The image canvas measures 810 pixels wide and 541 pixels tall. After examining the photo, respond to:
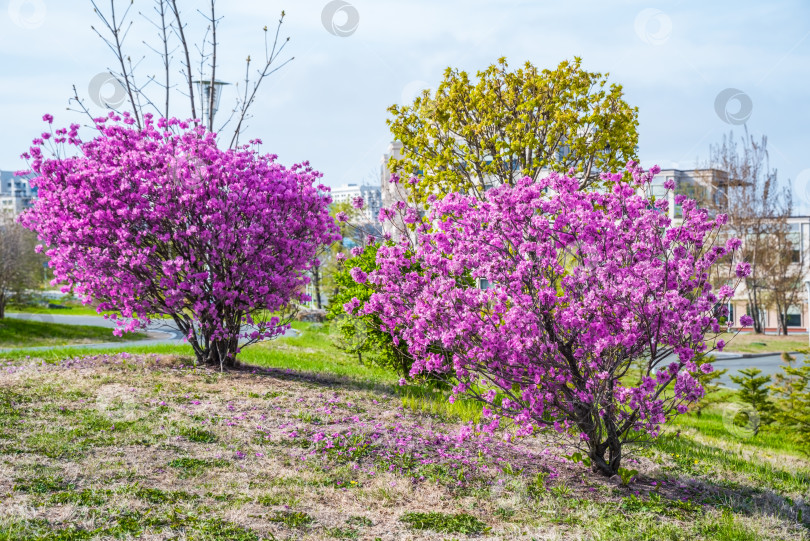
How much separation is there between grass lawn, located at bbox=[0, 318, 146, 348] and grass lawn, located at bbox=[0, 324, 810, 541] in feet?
48.6

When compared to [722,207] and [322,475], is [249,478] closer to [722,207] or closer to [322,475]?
[322,475]

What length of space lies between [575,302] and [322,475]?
3.05 m

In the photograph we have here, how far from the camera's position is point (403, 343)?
1295 cm

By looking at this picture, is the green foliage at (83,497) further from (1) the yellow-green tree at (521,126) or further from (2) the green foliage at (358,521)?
(1) the yellow-green tree at (521,126)

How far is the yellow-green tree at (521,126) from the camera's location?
1527 centimetres

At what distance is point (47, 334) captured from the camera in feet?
86.6

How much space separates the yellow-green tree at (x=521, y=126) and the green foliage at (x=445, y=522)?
9946 millimetres

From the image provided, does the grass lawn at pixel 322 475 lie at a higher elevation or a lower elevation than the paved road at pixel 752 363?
higher

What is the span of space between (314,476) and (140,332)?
26462 millimetres

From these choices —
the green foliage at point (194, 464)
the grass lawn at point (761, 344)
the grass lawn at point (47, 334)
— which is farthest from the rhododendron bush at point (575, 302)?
the grass lawn at point (761, 344)

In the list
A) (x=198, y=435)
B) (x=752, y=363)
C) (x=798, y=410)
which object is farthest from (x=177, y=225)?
(x=752, y=363)

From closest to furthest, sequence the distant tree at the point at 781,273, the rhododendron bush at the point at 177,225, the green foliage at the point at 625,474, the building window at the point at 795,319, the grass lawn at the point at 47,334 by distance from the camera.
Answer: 1. the green foliage at the point at 625,474
2. the rhododendron bush at the point at 177,225
3. the grass lawn at the point at 47,334
4. the distant tree at the point at 781,273
5. the building window at the point at 795,319

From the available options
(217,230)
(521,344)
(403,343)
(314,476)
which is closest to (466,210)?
(521,344)

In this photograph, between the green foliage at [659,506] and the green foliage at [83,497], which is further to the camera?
the green foliage at [659,506]
